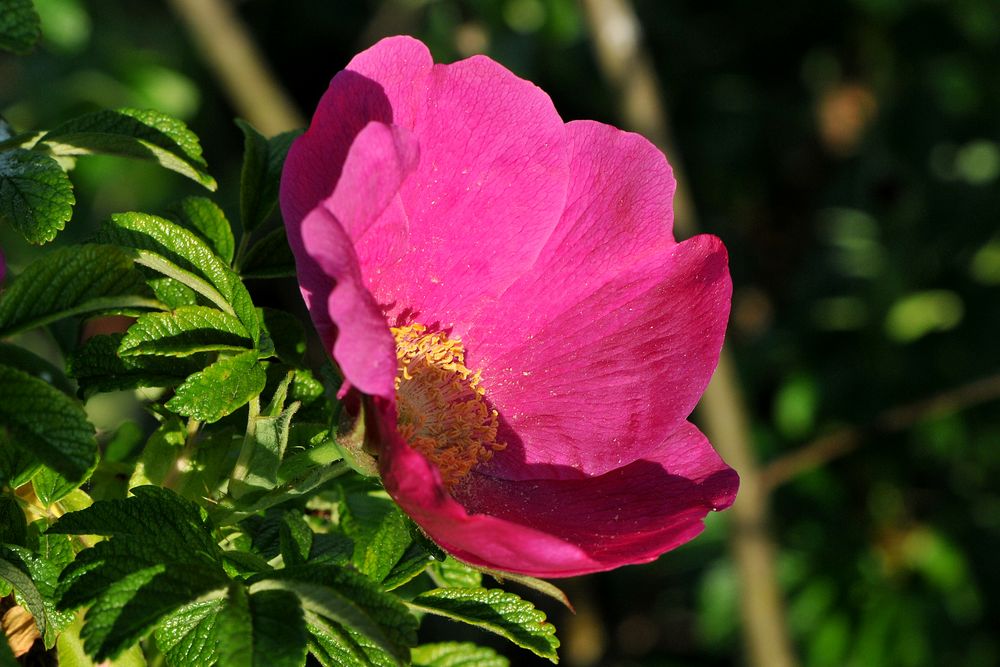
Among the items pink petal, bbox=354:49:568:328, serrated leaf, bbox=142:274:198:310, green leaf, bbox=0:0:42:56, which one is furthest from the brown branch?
green leaf, bbox=0:0:42:56

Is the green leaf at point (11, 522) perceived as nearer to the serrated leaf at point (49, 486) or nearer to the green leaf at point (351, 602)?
the serrated leaf at point (49, 486)

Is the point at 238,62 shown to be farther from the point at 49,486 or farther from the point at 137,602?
the point at 137,602

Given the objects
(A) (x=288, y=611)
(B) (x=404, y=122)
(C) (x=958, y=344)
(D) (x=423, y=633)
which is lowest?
(D) (x=423, y=633)

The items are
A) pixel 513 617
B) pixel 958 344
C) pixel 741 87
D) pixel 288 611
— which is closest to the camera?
Result: pixel 288 611

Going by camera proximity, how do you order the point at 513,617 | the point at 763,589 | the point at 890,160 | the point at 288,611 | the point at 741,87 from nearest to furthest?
1. the point at 288,611
2. the point at 513,617
3. the point at 763,589
4. the point at 890,160
5. the point at 741,87

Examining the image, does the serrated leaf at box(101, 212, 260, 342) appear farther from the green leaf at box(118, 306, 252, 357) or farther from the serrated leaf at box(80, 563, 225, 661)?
the serrated leaf at box(80, 563, 225, 661)

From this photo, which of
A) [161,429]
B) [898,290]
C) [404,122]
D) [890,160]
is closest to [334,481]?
[161,429]

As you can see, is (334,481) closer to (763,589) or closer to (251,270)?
(251,270)

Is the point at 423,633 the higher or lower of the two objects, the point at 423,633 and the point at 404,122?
the lower
